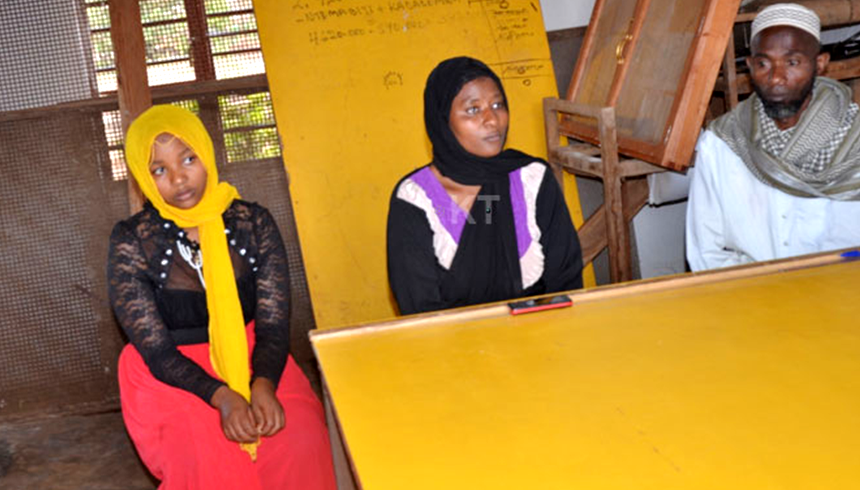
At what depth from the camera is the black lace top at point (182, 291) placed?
2.74 meters

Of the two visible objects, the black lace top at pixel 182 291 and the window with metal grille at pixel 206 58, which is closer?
the black lace top at pixel 182 291

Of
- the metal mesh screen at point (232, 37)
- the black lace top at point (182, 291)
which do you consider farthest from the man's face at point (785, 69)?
the metal mesh screen at point (232, 37)

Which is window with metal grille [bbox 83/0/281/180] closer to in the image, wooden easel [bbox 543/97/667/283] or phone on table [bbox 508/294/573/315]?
wooden easel [bbox 543/97/667/283]

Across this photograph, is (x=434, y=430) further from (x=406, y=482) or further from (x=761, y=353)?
(x=761, y=353)

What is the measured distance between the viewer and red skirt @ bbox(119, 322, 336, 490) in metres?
2.56

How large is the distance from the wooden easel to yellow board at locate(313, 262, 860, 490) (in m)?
1.41

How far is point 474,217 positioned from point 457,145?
225mm

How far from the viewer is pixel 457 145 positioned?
9.43 ft

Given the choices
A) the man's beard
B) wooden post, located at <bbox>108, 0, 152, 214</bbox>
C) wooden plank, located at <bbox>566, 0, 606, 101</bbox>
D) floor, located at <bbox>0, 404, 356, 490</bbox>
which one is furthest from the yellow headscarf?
wooden plank, located at <bbox>566, 0, 606, 101</bbox>

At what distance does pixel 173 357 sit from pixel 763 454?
6.05ft

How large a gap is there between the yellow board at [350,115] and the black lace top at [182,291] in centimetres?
119

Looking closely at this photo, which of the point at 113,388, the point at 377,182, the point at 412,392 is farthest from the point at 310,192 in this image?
the point at 412,392

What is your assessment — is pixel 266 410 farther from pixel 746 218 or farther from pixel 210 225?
pixel 746 218

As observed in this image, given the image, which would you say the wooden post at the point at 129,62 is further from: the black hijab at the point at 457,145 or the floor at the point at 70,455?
the black hijab at the point at 457,145
